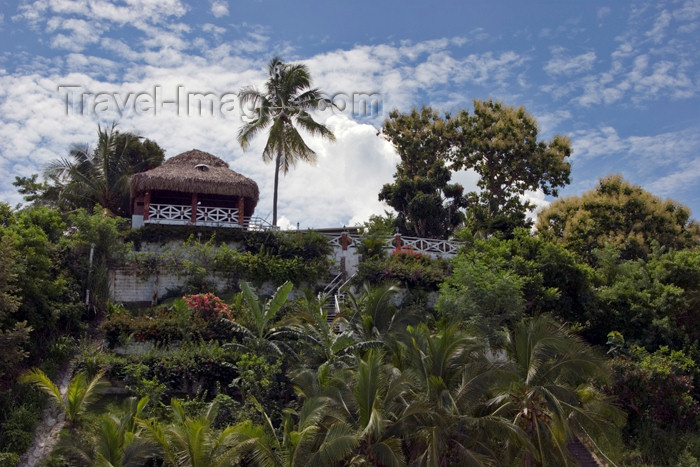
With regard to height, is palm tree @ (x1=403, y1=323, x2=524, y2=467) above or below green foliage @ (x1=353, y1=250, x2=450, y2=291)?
below

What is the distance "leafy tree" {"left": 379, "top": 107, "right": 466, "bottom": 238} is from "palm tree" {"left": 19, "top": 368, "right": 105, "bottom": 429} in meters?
18.6

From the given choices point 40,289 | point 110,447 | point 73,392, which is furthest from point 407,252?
point 110,447

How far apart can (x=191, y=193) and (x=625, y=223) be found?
17.1 metres

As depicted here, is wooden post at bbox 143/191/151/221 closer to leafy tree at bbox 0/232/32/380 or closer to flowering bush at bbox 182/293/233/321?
flowering bush at bbox 182/293/233/321

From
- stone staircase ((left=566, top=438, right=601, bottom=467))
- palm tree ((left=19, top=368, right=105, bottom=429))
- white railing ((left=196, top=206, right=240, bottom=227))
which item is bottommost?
stone staircase ((left=566, top=438, right=601, bottom=467))

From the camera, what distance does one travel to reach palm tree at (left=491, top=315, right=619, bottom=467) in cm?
1362

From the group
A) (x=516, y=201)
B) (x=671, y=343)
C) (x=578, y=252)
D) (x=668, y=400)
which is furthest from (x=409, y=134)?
(x=668, y=400)

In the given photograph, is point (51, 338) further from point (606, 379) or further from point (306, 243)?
point (606, 379)

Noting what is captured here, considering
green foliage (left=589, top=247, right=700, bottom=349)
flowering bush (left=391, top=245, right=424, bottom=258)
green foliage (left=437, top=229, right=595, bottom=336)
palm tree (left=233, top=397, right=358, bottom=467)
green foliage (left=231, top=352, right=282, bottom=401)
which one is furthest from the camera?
flowering bush (left=391, top=245, right=424, bottom=258)

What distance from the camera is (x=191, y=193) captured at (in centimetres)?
2703

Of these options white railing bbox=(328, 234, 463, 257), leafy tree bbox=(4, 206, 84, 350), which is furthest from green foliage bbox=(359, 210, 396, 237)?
leafy tree bbox=(4, 206, 84, 350)

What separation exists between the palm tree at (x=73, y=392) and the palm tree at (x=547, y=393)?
8455 millimetres

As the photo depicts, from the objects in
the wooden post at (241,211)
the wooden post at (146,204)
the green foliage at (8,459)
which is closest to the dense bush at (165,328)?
the green foliage at (8,459)

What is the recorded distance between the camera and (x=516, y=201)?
32281 mm
